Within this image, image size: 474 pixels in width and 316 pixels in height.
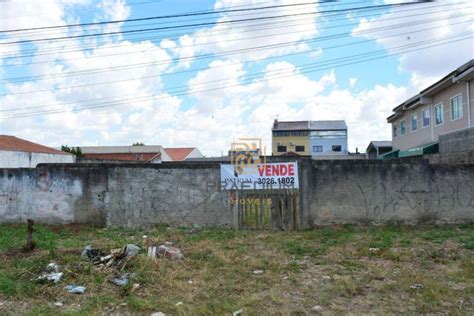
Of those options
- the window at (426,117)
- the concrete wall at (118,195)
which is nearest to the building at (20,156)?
the concrete wall at (118,195)

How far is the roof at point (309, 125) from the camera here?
56.0 m

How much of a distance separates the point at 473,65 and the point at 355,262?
12419 millimetres

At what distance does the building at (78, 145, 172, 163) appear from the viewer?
33.1m

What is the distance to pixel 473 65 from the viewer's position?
14422mm

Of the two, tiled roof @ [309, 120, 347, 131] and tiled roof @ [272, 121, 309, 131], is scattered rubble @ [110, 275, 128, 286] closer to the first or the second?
tiled roof @ [272, 121, 309, 131]

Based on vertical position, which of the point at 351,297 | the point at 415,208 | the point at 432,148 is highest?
the point at 432,148

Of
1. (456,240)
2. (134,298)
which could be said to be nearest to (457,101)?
(456,240)

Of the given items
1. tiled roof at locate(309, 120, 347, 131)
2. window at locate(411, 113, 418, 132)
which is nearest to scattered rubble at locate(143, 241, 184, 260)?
window at locate(411, 113, 418, 132)

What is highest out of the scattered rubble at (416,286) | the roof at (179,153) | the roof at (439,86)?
the roof at (439,86)

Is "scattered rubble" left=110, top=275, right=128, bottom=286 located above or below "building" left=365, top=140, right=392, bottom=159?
below

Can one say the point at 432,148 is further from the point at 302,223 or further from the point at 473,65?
the point at 302,223

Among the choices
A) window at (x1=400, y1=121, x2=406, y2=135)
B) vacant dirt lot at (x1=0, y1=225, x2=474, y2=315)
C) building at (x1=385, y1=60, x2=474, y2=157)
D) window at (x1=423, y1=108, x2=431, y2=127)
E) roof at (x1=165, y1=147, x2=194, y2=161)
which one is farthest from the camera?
roof at (x1=165, y1=147, x2=194, y2=161)

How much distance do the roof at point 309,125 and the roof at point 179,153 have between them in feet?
57.6

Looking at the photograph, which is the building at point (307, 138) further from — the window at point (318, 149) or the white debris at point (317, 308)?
the white debris at point (317, 308)
